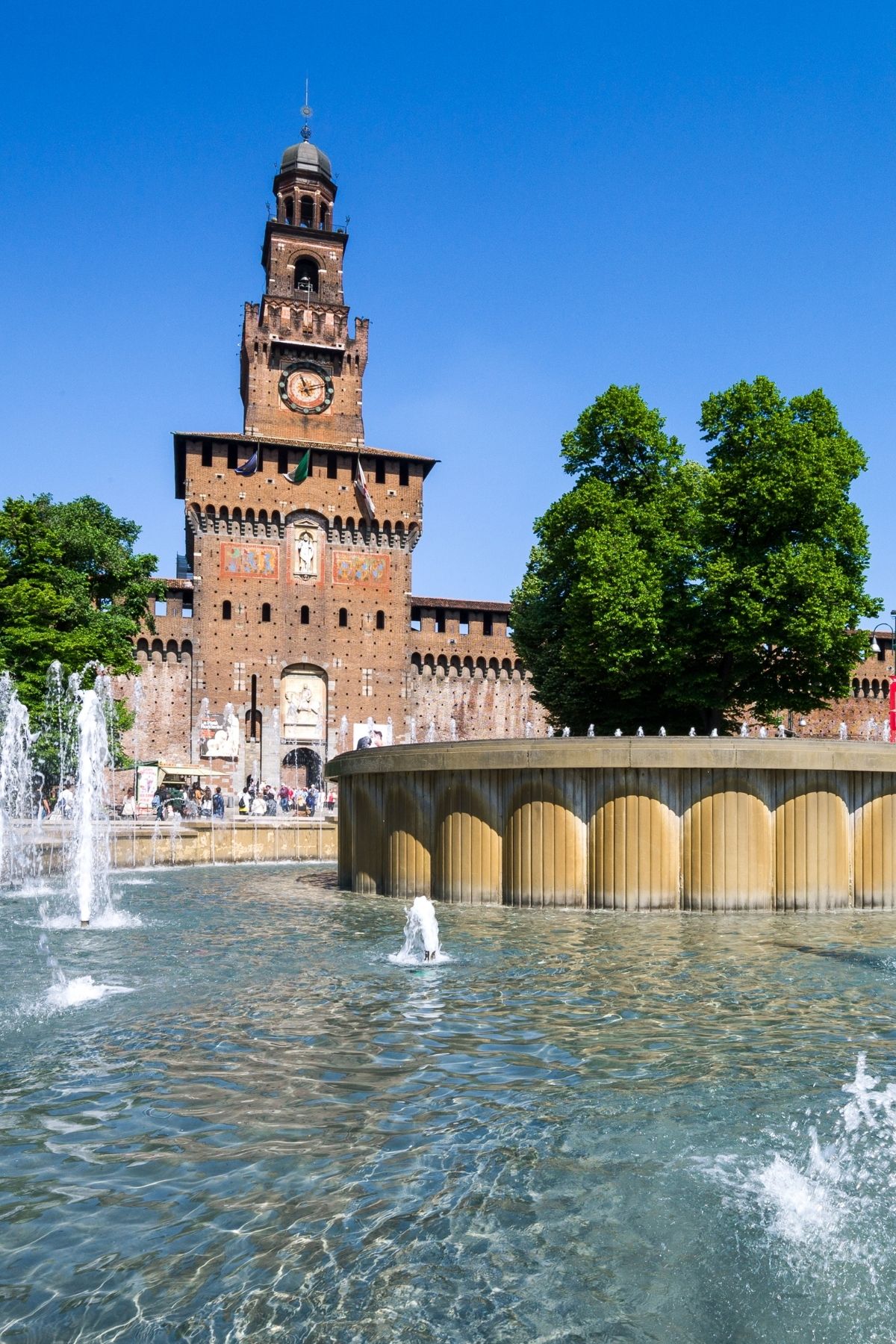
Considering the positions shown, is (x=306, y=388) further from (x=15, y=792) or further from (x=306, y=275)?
(x=15, y=792)

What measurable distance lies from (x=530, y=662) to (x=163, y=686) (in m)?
24.0

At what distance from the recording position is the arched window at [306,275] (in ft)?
190

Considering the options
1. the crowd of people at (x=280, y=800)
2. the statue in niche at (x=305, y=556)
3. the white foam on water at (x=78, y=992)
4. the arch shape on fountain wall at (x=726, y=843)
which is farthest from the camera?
the statue in niche at (x=305, y=556)

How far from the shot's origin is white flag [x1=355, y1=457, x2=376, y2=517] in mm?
54375

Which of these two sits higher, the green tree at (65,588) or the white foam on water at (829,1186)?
the green tree at (65,588)

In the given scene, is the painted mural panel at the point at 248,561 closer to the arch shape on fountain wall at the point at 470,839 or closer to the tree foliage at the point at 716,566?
the tree foliage at the point at 716,566

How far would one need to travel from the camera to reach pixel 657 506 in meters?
29.2

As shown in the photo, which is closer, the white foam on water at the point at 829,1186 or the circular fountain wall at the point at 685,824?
the white foam on water at the point at 829,1186

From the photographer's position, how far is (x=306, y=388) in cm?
5600

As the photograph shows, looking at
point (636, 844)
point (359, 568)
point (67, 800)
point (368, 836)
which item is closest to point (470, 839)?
point (636, 844)

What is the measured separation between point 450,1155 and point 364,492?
165 ft

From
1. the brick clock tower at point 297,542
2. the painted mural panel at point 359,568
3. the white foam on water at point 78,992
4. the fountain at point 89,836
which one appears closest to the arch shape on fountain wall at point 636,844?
the fountain at point 89,836

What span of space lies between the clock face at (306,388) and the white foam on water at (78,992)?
48.8 m

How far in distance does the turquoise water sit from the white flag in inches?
1788
